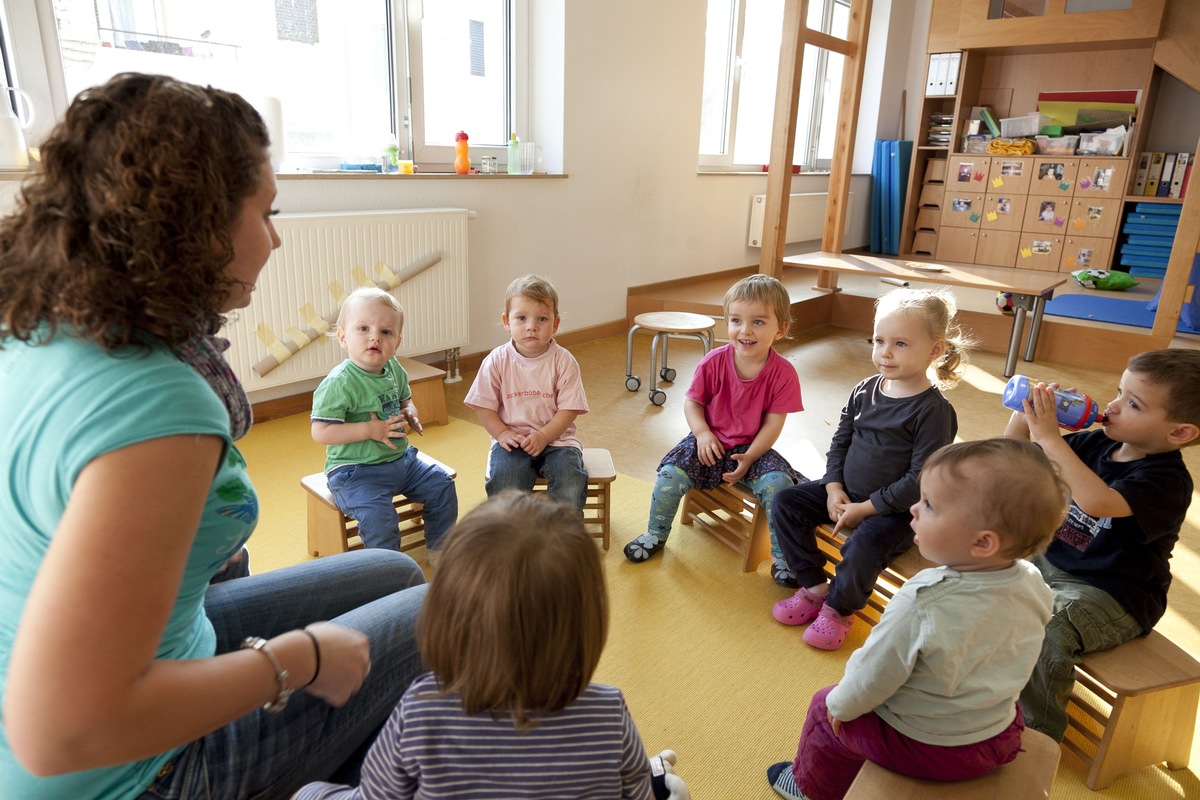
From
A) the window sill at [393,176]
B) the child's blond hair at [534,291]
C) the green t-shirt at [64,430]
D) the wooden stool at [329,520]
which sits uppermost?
the window sill at [393,176]

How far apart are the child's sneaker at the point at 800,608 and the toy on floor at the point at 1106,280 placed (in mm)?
4629

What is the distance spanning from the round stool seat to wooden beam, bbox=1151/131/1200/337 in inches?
98.6

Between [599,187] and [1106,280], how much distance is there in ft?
12.0

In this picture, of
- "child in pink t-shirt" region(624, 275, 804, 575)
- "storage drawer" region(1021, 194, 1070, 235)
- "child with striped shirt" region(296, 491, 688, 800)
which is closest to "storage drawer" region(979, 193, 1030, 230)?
"storage drawer" region(1021, 194, 1070, 235)

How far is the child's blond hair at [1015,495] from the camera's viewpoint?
3.41ft

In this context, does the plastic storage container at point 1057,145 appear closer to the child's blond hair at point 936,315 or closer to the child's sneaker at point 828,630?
the child's blond hair at point 936,315

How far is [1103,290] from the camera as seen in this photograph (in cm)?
530

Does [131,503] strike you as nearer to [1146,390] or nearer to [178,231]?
[178,231]

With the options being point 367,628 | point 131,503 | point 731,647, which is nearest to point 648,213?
point 731,647

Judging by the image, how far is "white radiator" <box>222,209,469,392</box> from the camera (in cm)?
291

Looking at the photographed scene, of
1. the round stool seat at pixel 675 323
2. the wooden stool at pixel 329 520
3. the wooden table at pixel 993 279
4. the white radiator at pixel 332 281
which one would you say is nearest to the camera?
the wooden stool at pixel 329 520

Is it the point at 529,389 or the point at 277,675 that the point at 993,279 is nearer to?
the point at 529,389

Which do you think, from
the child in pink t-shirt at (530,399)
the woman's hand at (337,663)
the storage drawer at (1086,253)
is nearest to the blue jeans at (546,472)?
the child in pink t-shirt at (530,399)

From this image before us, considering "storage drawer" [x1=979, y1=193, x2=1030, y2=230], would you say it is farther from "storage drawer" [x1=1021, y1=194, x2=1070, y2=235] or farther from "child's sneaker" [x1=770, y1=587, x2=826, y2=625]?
"child's sneaker" [x1=770, y1=587, x2=826, y2=625]
